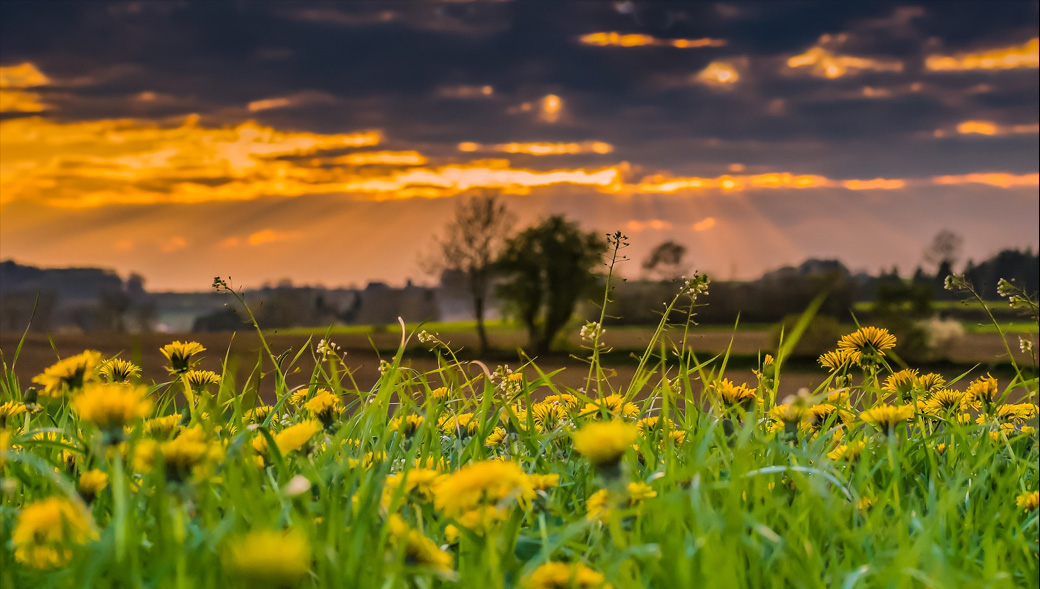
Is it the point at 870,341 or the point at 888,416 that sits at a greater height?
the point at 870,341

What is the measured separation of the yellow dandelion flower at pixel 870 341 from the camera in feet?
8.04

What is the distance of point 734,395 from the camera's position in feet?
7.94

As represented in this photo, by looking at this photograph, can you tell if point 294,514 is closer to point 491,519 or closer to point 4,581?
point 491,519

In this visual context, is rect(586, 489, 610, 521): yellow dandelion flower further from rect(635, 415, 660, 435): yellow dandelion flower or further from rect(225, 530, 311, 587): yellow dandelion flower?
rect(635, 415, 660, 435): yellow dandelion flower

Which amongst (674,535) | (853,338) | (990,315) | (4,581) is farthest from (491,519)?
(990,315)

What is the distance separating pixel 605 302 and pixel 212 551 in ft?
5.67

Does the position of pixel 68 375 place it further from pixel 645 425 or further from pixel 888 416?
pixel 888 416

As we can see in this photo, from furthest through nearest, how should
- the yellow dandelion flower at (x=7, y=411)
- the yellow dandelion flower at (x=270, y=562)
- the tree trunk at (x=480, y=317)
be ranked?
the tree trunk at (x=480, y=317) → the yellow dandelion flower at (x=7, y=411) → the yellow dandelion flower at (x=270, y=562)

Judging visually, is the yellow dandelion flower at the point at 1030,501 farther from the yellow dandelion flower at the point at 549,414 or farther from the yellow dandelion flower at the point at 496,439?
the yellow dandelion flower at the point at 496,439

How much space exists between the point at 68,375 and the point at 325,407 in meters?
0.65

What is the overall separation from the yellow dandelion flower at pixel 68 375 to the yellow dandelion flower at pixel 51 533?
1.27 ft

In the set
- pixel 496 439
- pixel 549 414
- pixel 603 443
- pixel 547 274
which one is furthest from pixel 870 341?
pixel 547 274

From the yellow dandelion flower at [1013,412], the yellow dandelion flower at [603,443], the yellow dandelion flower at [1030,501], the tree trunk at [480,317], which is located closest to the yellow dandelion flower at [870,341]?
the yellow dandelion flower at [1030,501]

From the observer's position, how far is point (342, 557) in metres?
1.44
